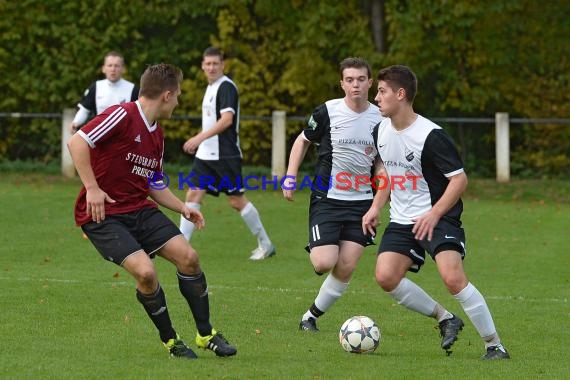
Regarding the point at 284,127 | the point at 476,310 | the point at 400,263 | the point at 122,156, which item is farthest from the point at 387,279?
the point at 284,127

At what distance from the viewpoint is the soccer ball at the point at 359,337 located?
25.3ft

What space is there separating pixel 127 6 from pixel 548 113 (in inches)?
315

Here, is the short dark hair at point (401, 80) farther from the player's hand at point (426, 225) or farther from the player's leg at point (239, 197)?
the player's leg at point (239, 197)

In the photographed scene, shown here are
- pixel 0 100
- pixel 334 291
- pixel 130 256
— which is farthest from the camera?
pixel 0 100

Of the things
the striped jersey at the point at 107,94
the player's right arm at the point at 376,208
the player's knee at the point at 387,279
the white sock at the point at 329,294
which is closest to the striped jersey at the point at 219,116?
the striped jersey at the point at 107,94

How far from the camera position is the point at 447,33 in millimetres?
21812

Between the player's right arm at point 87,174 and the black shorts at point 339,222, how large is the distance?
222cm

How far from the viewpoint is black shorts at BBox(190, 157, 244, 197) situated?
12.9m

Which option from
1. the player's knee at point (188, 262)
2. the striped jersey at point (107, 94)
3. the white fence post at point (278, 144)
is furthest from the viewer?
the white fence post at point (278, 144)

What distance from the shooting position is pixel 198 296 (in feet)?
24.5

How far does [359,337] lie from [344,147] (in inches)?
72.9

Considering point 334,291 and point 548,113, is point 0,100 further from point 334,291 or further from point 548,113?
point 334,291

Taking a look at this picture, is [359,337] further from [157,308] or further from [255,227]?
[255,227]

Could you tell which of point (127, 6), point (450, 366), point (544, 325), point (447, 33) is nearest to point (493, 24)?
point (447, 33)
